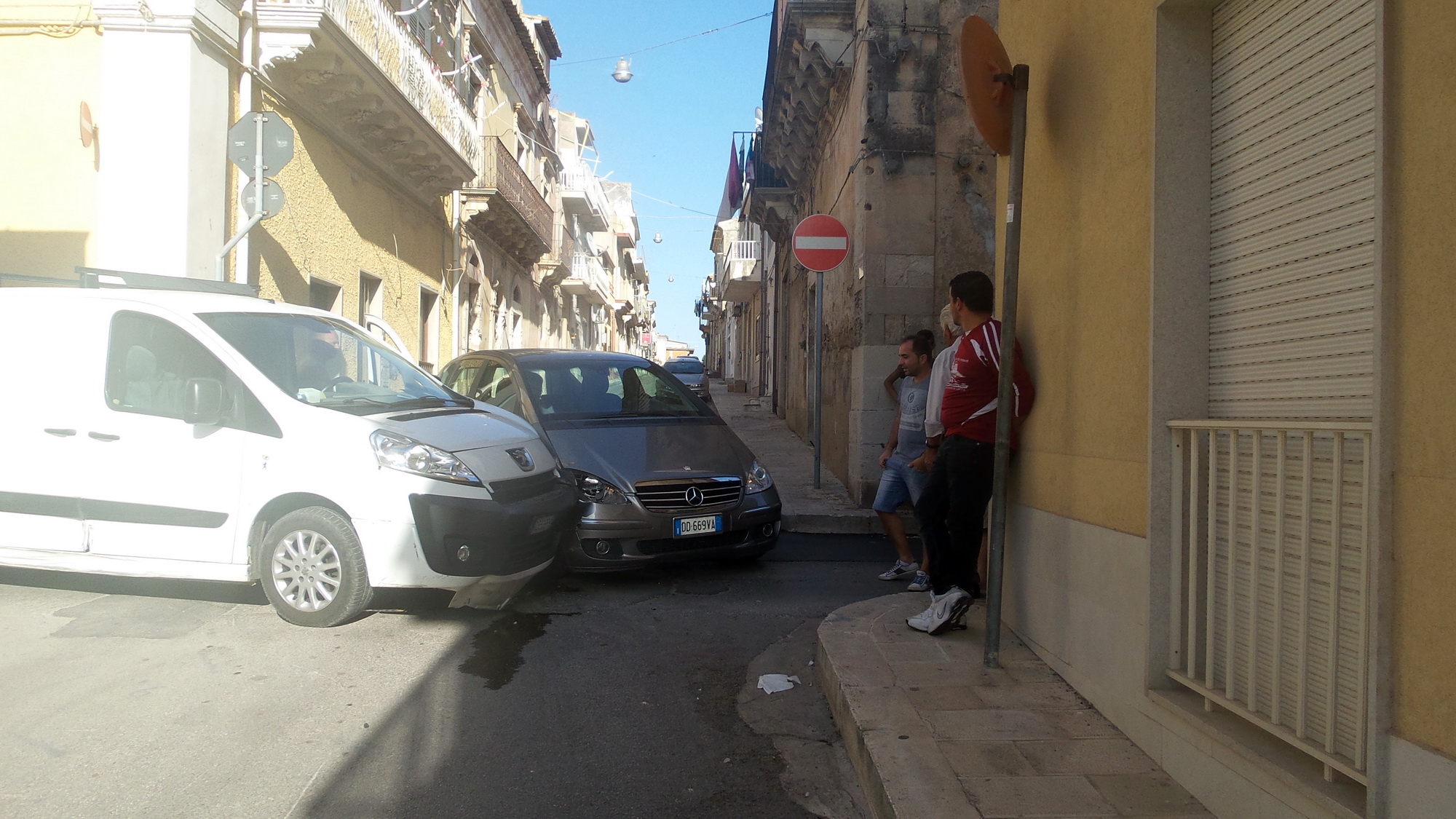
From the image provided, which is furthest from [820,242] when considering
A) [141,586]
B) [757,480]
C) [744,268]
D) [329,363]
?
[744,268]

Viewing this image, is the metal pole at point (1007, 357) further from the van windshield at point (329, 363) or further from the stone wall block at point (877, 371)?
the stone wall block at point (877, 371)

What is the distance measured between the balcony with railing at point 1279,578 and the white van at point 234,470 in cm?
345

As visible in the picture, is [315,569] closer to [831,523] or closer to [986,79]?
[986,79]

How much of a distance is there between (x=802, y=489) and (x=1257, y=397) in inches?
296

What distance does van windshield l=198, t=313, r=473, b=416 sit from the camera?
5.34 m

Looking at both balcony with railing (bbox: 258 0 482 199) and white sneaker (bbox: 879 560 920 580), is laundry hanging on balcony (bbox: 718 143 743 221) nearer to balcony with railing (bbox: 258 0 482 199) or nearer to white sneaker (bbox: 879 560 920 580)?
balcony with railing (bbox: 258 0 482 199)

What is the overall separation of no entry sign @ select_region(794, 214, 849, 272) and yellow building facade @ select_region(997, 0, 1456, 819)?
17.0 ft

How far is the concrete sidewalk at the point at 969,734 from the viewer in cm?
283

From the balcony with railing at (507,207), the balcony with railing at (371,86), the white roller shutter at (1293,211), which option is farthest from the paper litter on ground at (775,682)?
the balcony with railing at (507,207)

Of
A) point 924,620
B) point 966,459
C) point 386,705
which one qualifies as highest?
point 966,459

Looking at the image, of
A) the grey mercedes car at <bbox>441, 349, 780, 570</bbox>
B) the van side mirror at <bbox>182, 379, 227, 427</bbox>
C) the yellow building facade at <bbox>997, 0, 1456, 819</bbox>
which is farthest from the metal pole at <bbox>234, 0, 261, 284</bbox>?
the yellow building facade at <bbox>997, 0, 1456, 819</bbox>

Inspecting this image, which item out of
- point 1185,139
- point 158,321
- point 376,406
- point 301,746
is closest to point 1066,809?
point 1185,139

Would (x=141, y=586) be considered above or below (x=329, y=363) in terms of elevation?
below

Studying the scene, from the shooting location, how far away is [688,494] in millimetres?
6289
